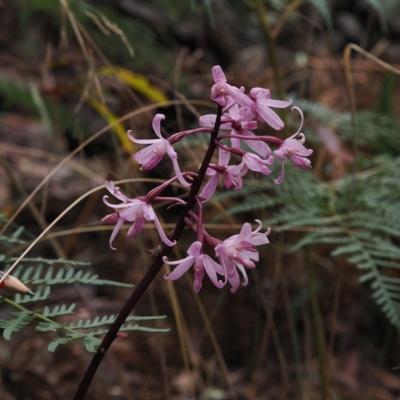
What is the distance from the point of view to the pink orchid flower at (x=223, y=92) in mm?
A: 686

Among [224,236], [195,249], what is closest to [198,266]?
[195,249]

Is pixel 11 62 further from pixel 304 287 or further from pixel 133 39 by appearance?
pixel 304 287

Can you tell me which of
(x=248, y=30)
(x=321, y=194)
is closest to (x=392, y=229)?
(x=321, y=194)

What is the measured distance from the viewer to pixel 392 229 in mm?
1468

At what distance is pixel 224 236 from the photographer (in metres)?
2.31

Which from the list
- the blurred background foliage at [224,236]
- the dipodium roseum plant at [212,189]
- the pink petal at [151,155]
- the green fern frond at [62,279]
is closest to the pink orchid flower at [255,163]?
the dipodium roseum plant at [212,189]

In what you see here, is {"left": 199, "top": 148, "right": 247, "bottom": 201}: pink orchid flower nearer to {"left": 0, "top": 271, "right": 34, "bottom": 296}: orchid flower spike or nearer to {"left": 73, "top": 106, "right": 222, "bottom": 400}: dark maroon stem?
{"left": 73, "top": 106, "right": 222, "bottom": 400}: dark maroon stem

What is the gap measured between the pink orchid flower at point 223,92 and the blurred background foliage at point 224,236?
504 millimetres

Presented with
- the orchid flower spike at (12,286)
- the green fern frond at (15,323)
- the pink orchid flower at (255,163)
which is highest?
the pink orchid flower at (255,163)

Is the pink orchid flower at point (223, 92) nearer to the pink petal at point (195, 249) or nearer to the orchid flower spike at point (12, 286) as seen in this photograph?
the pink petal at point (195, 249)

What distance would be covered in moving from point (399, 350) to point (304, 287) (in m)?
0.48

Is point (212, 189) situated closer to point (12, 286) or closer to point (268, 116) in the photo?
point (268, 116)

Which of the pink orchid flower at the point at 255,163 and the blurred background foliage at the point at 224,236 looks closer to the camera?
the pink orchid flower at the point at 255,163

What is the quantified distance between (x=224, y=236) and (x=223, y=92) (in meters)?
1.65
